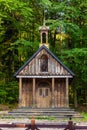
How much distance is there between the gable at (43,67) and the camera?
2983 cm

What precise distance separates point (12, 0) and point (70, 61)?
825cm

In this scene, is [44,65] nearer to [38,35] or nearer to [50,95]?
[50,95]

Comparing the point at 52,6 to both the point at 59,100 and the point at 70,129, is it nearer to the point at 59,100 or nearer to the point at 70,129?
the point at 59,100

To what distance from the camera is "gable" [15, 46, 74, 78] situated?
29828mm

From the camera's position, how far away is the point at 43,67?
30.3 m

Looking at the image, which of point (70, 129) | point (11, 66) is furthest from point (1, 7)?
point (70, 129)

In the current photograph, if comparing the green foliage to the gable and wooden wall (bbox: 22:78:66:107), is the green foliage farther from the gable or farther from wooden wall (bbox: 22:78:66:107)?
wooden wall (bbox: 22:78:66:107)

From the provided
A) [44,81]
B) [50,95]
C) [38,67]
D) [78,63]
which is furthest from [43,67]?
[78,63]

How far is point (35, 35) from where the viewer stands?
139 ft

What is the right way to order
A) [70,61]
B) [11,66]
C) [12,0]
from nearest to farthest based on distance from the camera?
1. [12,0]
2. [70,61]
3. [11,66]

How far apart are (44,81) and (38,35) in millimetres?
11866

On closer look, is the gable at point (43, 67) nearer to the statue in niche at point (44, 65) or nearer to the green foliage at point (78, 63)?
the statue in niche at point (44, 65)

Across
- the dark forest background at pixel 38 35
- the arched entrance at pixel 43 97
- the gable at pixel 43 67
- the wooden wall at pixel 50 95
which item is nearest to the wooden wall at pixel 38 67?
the gable at pixel 43 67

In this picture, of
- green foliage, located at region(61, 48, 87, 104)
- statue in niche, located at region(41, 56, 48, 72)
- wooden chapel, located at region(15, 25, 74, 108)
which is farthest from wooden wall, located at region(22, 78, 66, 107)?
green foliage, located at region(61, 48, 87, 104)
